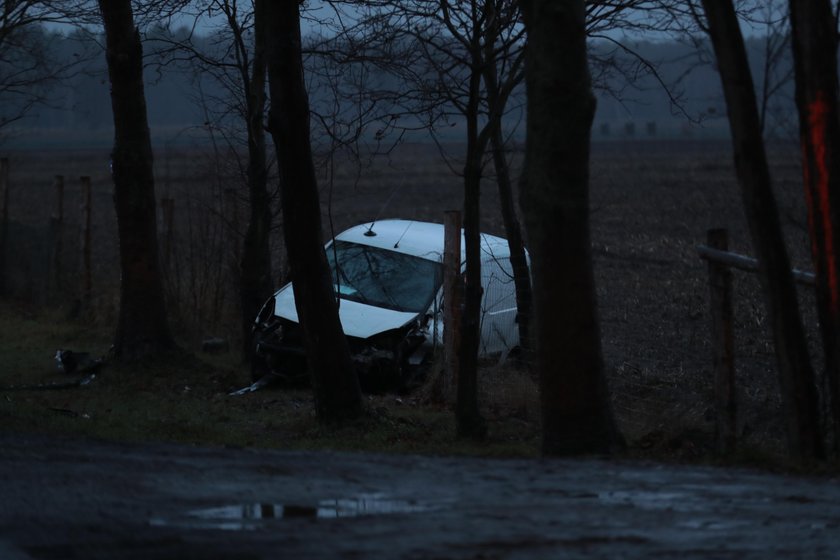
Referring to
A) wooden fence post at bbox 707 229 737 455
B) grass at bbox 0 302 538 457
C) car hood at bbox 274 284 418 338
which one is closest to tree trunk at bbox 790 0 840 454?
wooden fence post at bbox 707 229 737 455

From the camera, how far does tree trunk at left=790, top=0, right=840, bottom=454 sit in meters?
6.94

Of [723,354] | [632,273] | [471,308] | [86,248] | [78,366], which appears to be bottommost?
[78,366]

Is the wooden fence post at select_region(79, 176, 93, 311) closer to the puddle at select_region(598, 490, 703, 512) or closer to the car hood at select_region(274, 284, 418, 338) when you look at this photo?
the car hood at select_region(274, 284, 418, 338)

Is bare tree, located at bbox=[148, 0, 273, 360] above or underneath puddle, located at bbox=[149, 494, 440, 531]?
above

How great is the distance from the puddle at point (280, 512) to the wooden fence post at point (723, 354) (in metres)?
3.19

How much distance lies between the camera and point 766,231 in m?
6.99

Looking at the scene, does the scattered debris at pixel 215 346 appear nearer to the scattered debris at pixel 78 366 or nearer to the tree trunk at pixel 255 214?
the tree trunk at pixel 255 214

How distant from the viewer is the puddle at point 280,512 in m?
5.12

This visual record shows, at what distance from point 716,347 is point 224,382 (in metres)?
6.53

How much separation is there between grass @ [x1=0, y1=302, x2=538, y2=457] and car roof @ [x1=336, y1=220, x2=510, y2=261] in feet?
6.45

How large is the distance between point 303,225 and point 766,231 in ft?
14.6

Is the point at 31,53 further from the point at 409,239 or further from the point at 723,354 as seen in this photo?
the point at 723,354

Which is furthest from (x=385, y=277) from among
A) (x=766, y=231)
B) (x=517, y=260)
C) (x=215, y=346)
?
(x=766, y=231)

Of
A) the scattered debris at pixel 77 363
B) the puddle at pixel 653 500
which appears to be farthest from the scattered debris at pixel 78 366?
the puddle at pixel 653 500
